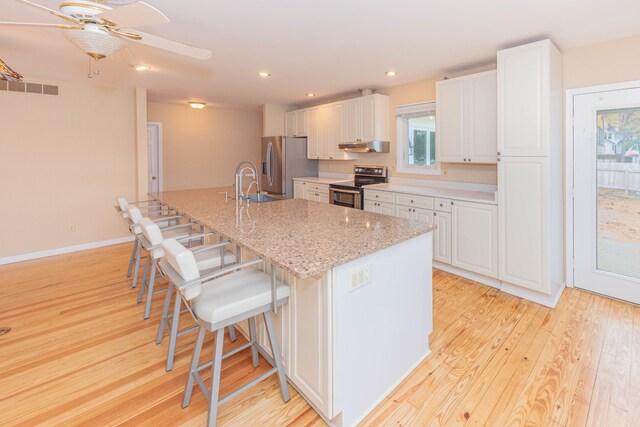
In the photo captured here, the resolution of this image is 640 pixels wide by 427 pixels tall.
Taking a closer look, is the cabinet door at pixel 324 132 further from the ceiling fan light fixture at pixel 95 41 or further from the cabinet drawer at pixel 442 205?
the ceiling fan light fixture at pixel 95 41

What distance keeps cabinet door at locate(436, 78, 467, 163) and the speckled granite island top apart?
1.80 meters

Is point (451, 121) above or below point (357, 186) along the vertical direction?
above

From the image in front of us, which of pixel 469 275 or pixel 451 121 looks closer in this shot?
pixel 469 275

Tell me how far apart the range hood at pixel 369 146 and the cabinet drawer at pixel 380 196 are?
2.21 feet

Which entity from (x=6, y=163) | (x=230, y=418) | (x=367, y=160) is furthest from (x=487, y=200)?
(x=6, y=163)

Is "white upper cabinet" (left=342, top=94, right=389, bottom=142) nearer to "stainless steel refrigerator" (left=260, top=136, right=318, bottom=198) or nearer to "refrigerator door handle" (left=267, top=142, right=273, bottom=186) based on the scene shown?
"stainless steel refrigerator" (left=260, top=136, right=318, bottom=198)

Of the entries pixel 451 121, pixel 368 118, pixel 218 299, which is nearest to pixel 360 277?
pixel 218 299

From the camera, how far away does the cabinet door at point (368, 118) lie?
4.73 metres

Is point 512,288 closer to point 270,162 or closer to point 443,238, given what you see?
point 443,238

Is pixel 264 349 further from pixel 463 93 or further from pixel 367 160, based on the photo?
pixel 367 160

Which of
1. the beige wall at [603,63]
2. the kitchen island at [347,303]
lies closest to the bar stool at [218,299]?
the kitchen island at [347,303]

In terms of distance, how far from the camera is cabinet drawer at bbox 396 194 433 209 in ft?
12.5

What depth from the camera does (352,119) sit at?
16.7 feet

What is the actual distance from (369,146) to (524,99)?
214 centimetres
